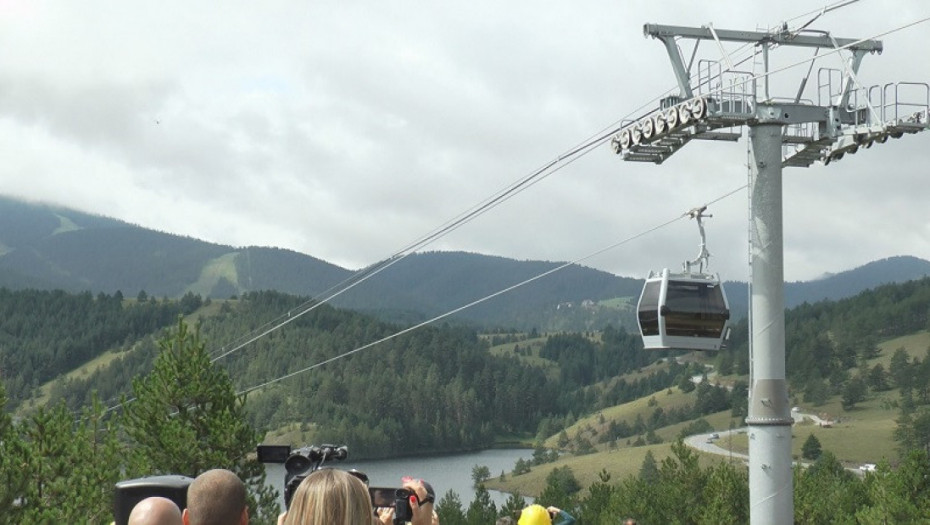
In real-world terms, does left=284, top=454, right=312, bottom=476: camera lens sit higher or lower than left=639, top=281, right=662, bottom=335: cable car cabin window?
lower

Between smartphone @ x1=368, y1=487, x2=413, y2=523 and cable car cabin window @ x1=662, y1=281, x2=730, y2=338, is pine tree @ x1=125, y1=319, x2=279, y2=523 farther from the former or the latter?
smartphone @ x1=368, y1=487, x2=413, y2=523

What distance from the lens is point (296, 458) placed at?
754 cm

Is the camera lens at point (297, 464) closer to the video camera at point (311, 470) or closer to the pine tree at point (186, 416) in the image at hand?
the video camera at point (311, 470)

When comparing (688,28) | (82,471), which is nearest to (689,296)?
(688,28)

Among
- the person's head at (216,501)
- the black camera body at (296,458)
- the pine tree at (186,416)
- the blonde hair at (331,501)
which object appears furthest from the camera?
the pine tree at (186,416)

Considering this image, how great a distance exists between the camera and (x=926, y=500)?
237 ft

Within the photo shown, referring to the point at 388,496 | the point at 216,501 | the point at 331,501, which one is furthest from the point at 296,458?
the point at 331,501

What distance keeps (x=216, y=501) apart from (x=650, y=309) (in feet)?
71.9

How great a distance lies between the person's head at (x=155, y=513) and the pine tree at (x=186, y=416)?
50255 millimetres

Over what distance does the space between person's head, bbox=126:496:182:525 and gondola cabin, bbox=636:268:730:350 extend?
21.8m

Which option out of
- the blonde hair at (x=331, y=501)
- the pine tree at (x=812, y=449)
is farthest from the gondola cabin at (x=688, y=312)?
the pine tree at (x=812, y=449)

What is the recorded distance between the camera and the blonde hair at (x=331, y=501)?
5.10 meters

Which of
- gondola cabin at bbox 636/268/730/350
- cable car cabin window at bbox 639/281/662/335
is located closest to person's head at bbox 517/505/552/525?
gondola cabin at bbox 636/268/730/350

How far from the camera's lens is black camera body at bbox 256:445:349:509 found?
7281mm
